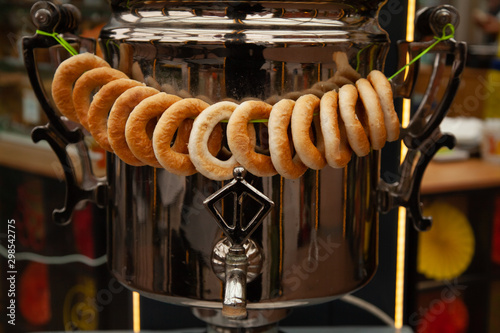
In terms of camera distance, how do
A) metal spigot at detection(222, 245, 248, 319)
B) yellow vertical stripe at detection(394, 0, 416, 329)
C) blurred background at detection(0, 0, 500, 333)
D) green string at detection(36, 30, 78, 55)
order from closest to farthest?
metal spigot at detection(222, 245, 248, 319) → green string at detection(36, 30, 78, 55) → yellow vertical stripe at detection(394, 0, 416, 329) → blurred background at detection(0, 0, 500, 333)

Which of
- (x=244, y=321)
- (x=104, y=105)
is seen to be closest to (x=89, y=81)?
(x=104, y=105)

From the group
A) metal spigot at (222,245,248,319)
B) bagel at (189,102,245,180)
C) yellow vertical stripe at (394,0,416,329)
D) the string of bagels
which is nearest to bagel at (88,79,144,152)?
the string of bagels

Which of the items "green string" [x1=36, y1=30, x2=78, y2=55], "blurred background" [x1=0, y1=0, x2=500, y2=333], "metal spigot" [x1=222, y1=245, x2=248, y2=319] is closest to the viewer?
"metal spigot" [x1=222, y1=245, x2=248, y2=319]

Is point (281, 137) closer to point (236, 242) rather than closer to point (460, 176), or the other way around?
point (236, 242)

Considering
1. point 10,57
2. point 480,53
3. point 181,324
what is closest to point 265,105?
point 181,324

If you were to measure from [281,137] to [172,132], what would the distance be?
0.13 metres

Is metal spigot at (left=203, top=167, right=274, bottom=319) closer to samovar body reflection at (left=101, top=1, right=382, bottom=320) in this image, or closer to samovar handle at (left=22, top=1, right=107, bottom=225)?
samovar body reflection at (left=101, top=1, right=382, bottom=320)

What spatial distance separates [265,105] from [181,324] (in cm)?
61

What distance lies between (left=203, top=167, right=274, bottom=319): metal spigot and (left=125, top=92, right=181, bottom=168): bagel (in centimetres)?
10

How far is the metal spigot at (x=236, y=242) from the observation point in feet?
2.19

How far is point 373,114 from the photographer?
2.29 feet

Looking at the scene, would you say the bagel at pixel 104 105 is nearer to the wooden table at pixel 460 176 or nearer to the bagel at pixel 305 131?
the bagel at pixel 305 131

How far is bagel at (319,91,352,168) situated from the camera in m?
0.68

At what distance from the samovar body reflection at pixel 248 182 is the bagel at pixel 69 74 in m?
0.03
